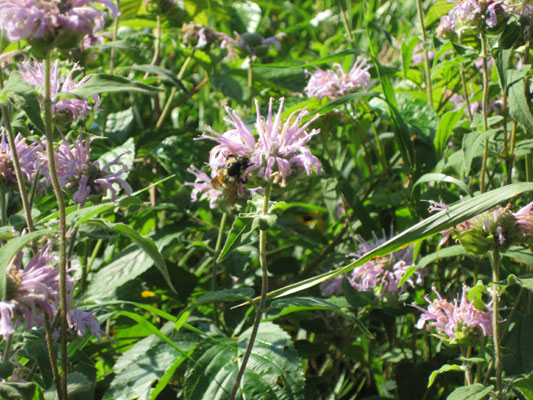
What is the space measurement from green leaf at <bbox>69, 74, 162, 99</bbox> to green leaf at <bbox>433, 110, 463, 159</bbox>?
3.04 feet

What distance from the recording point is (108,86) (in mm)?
809

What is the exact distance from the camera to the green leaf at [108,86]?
773mm

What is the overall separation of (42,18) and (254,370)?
0.74 meters

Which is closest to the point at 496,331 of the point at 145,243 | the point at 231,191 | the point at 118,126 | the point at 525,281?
the point at 525,281

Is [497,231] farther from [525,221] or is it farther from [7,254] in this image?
[7,254]

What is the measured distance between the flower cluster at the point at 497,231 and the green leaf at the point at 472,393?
0.75 ft

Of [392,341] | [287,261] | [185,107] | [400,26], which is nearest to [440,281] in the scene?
[392,341]

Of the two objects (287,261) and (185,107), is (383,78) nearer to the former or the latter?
(287,261)

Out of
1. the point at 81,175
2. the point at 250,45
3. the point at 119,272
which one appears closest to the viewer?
the point at 81,175

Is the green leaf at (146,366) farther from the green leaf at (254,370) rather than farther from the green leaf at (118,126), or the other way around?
the green leaf at (118,126)

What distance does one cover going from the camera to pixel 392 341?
1712 millimetres

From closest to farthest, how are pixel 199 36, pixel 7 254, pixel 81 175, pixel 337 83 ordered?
pixel 7 254, pixel 81 175, pixel 337 83, pixel 199 36

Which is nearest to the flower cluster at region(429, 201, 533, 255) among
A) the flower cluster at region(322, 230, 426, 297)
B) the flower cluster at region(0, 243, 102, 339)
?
the flower cluster at region(322, 230, 426, 297)

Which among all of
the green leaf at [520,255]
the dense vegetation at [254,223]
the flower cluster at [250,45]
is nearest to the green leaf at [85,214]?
the dense vegetation at [254,223]
